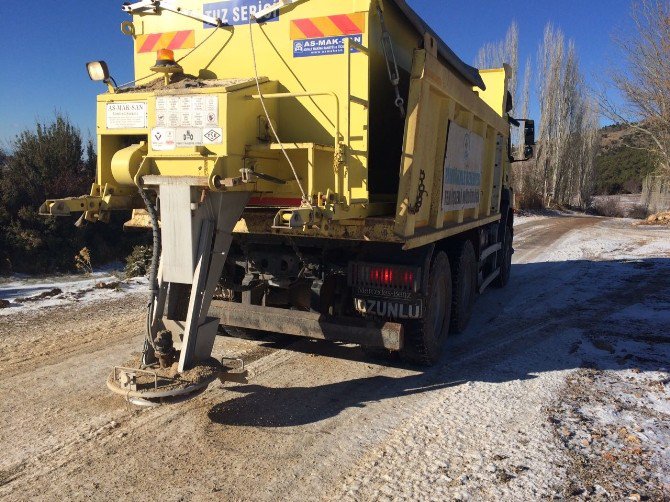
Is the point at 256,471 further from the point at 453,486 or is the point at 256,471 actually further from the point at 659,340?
the point at 659,340

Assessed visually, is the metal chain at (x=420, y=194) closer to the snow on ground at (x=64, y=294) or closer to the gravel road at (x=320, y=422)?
the gravel road at (x=320, y=422)

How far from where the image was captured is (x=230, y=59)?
4547 mm

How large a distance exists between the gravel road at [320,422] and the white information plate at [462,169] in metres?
1.57

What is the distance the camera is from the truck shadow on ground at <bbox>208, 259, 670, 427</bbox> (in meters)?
4.14

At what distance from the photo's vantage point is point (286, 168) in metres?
4.28

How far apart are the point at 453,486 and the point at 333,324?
1865 millimetres

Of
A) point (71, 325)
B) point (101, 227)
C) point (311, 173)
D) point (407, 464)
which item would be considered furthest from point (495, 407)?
point (101, 227)

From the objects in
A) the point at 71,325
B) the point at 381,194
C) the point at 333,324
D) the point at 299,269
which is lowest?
the point at 71,325

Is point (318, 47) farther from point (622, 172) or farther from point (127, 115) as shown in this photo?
point (622, 172)

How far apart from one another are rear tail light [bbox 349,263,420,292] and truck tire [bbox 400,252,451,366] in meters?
0.34

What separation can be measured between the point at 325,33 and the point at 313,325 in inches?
92.8

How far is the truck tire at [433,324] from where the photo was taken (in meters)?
4.81

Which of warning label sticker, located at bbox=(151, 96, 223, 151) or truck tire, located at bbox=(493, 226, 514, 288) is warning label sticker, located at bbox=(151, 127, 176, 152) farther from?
truck tire, located at bbox=(493, 226, 514, 288)

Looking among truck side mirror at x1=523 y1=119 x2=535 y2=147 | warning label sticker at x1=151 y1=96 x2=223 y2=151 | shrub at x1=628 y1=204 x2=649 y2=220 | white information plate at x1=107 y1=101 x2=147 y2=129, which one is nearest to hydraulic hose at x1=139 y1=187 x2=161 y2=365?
warning label sticker at x1=151 y1=96 x2=223 y2=151
